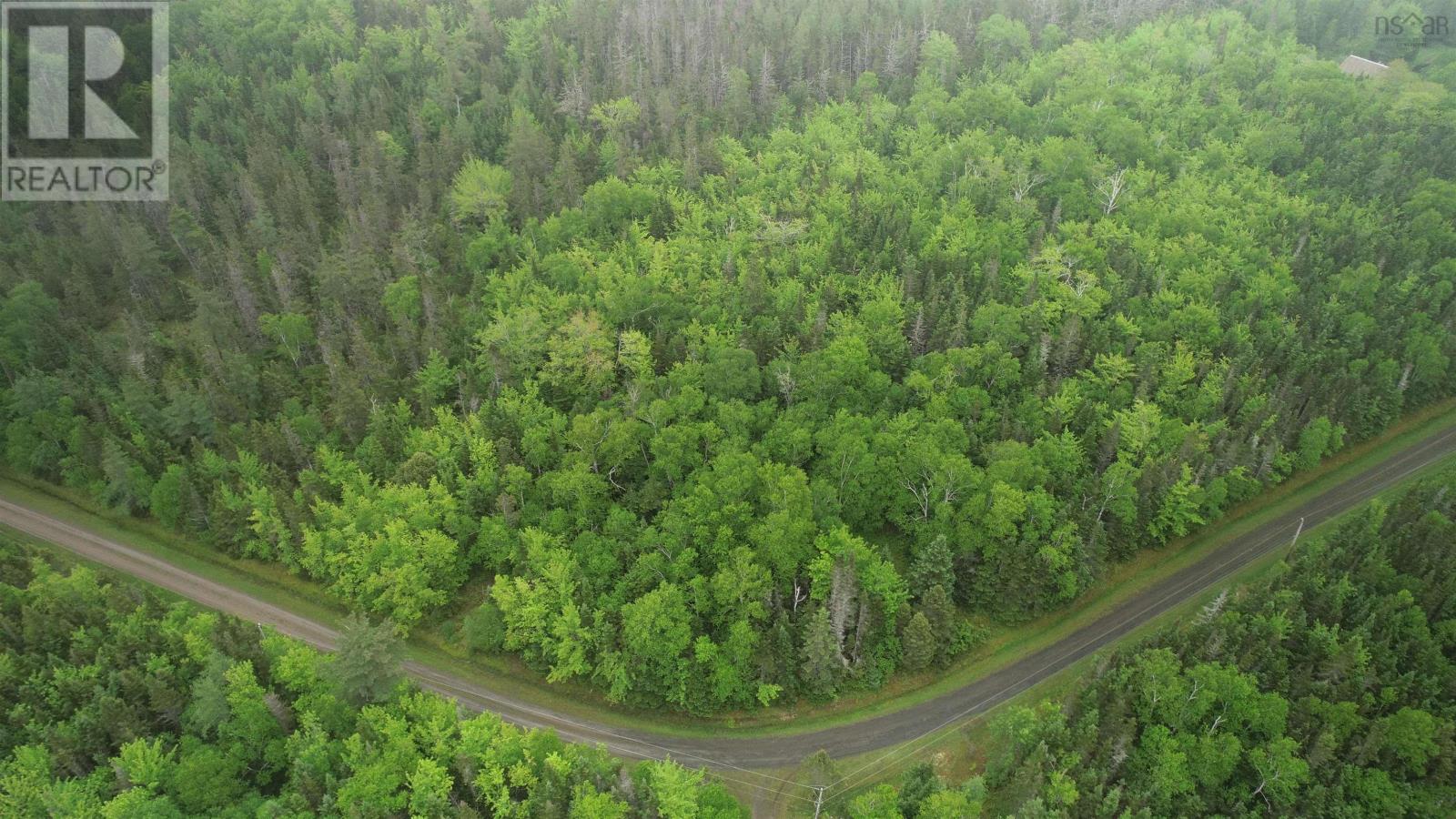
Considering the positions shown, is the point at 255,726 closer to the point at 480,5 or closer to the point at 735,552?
the point at 735,552

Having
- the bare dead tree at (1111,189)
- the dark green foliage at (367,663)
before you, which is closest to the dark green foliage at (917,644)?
the dark green foliage at (367,663)

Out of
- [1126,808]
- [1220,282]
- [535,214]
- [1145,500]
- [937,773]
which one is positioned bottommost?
[937,773]

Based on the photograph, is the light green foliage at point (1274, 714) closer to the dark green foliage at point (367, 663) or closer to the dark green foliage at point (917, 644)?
the dark green foliage at point (917, 644)

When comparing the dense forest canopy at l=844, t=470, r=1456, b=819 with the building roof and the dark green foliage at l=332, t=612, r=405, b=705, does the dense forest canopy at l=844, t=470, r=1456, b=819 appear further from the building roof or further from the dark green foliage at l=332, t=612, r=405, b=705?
the building roof

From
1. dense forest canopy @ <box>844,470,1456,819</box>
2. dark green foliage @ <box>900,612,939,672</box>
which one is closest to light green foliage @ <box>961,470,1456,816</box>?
dense forest canopy @ <box>844,470,1456,819</box>

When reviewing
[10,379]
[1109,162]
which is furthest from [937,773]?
[10,379]

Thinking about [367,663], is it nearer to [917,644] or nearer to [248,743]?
[248,743]
